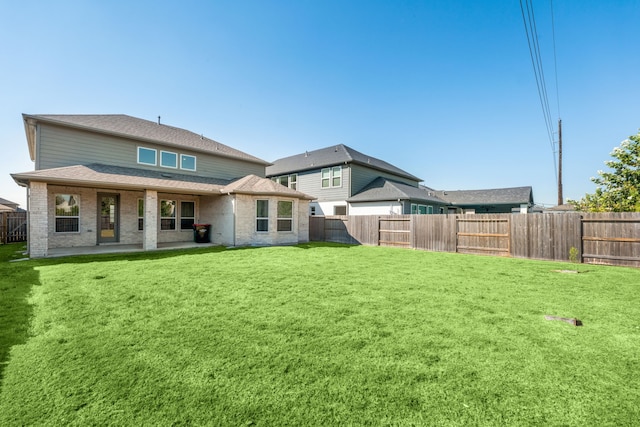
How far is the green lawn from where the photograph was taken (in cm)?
204

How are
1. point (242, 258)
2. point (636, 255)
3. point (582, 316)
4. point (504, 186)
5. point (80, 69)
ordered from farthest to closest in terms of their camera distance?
point (504, 186), point (80, 69), point (242, 258), point (636, 255), point (582, 316)

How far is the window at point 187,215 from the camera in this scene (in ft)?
47.3

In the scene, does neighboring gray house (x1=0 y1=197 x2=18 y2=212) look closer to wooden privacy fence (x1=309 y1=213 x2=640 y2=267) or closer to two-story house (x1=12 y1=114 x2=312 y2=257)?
two-story house (x1=12 y1=114 x2=312 y2=257)

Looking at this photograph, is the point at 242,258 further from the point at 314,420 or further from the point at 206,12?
the point at 206,12

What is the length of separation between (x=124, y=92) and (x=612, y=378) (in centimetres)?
1651

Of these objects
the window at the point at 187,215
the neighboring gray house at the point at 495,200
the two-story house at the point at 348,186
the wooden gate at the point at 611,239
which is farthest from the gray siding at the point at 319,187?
the wooden gate at the point at 611,239

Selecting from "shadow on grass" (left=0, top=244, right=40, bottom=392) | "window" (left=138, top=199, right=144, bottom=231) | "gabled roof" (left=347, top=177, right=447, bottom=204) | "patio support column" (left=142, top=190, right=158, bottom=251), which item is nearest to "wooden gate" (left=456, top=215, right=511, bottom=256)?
"gabled roof" (left=347, top=177, right=447, bottom=204)

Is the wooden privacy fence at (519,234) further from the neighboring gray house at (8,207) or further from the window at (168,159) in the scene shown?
the neighboring gray house at (8,207)

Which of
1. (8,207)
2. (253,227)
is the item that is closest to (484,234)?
(253,227)

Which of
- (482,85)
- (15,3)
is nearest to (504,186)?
(482,85)

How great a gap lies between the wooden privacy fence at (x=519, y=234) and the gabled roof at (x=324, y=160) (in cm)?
604

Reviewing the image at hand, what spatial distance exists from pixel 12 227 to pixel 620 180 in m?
→ 32.4

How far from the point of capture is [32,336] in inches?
130

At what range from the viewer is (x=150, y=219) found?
11188 millimetres
